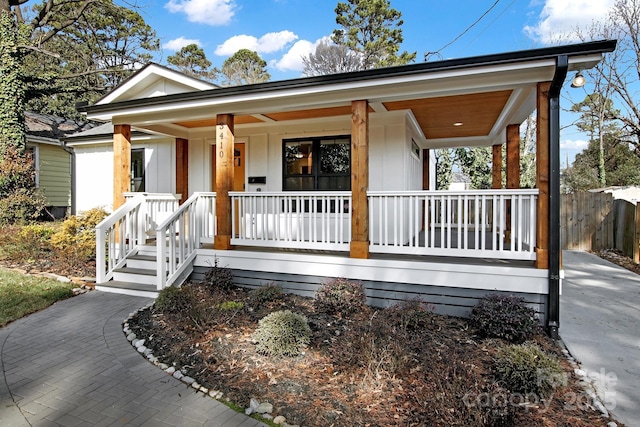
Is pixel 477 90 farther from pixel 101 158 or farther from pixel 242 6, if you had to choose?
pixel 242 6

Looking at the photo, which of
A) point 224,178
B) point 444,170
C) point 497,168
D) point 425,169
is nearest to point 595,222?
point 497,168

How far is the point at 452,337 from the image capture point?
418cm

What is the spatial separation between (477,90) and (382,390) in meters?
4.03

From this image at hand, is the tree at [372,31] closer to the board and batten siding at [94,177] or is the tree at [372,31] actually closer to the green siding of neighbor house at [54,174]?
the board and batten siding at [94,177]

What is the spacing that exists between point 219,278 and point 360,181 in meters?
2.72

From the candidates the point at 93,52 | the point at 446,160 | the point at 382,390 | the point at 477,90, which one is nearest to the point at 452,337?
the point at 382,390

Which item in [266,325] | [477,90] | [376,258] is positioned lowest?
[266,325]

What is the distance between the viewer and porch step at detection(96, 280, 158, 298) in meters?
5.76

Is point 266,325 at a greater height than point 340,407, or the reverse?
point 266,325

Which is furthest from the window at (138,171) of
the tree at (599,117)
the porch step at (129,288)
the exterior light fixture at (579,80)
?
the tree at (599,117)

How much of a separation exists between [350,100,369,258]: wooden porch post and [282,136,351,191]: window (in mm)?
2127

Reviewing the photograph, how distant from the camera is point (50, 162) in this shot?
586 inches

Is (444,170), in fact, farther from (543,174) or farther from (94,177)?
(94,177)

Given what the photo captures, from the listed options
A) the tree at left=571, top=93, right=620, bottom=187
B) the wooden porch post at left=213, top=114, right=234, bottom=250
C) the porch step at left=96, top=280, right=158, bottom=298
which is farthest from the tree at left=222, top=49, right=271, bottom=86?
the porch step at left=96, top=280, right=158, bottom=298
